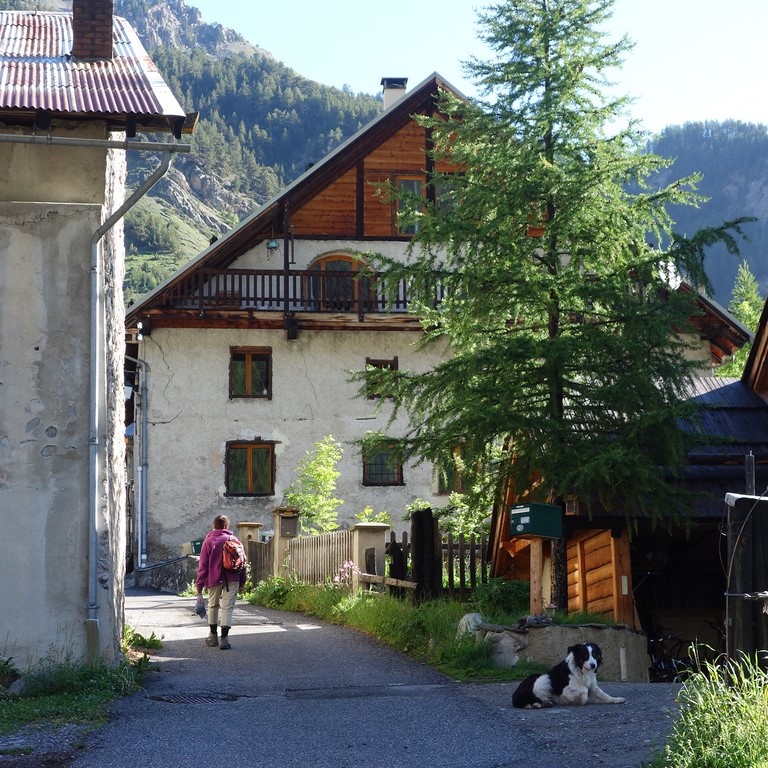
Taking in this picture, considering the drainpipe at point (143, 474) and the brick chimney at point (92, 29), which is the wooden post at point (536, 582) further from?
the drainpipe at point (143, 474)

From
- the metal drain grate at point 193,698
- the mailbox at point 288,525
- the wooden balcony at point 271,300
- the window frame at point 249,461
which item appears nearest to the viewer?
the metal drain grate at point 193,698

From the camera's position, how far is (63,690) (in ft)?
36.3

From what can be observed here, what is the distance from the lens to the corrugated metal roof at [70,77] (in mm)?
11430

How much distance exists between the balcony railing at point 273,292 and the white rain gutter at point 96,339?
1845 centimetres

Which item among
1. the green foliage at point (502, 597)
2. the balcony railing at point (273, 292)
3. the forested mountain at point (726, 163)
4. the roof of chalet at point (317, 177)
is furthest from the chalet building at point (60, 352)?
the forested mountain at point (726, 163)

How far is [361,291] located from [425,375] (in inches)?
655

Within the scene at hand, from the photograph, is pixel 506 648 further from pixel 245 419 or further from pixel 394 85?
pixel 394 85

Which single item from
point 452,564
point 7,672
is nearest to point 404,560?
point 452,564

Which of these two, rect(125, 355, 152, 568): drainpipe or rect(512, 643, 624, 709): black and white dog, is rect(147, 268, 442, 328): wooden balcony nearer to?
rect(125, 355, 152, 568): drainpipe

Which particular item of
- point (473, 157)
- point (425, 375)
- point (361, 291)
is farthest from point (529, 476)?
point (361, 291)

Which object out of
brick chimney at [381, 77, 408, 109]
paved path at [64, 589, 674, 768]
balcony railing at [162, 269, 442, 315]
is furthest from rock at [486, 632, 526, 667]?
brick chimney at [381, 77, 408, 109]

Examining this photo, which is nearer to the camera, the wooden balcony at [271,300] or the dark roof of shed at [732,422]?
the dark roof of shed at [732,422]

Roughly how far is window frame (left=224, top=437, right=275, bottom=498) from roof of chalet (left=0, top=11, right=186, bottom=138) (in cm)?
1909

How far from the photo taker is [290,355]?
107ft
